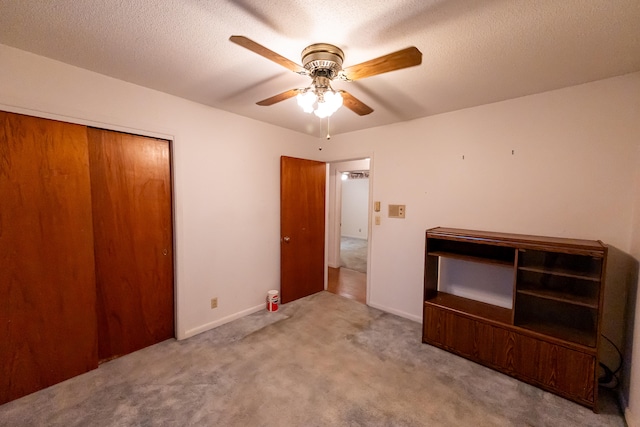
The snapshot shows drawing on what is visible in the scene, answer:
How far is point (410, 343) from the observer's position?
2.56m

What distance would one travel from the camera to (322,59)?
1517 mm

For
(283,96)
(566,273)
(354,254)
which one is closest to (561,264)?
(566,273)

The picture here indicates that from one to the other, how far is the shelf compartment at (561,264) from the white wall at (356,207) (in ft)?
21.3

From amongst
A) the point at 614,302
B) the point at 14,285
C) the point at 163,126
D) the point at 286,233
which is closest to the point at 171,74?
the point at 163,126

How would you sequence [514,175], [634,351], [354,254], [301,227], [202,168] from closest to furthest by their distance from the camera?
[634,351] → [514,175] → [202,168] → [301,227] → [354,254]

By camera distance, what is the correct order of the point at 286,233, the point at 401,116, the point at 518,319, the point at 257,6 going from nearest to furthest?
the point at 257,6, the point at 518,319, the point at 401,116, the point at 286,233

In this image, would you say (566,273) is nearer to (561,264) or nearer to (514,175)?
(561,264)

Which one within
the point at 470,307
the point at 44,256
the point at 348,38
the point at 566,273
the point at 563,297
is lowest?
the point at 470,307

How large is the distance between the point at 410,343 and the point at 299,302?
153 centimetres

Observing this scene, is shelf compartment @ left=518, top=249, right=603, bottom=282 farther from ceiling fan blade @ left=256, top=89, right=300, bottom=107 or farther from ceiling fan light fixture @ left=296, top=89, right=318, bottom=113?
ceiling fan blade @ left=256, top=89, right=300, bottom=107

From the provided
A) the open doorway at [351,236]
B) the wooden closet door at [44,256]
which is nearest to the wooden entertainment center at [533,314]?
the open doorway at [351,236]

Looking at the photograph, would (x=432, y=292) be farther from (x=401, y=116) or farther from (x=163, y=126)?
(x=163, y=126)

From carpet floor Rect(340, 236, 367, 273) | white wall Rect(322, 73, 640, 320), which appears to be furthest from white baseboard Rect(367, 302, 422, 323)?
carpet floor Rect(340, 236, 367, 273)

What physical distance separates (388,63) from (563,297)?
2.12m
